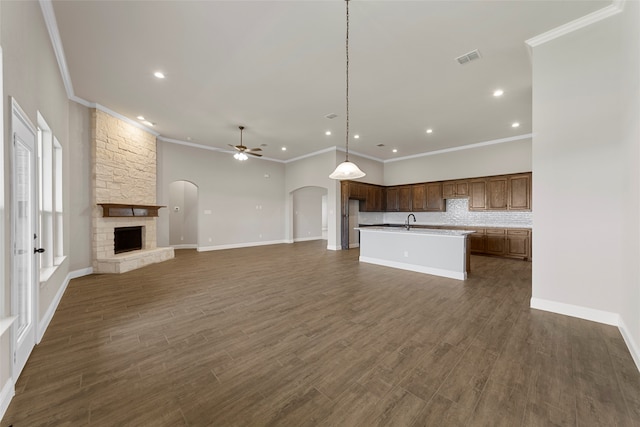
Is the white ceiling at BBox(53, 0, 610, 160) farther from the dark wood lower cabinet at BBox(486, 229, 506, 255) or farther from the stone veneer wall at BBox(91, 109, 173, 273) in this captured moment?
the dark wood lower cabinet at BBox(486, 229, 506, 255)

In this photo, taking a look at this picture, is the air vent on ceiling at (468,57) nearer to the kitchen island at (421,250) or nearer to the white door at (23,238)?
the kitchen island at (421,250)

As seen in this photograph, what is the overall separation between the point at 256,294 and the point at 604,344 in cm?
407

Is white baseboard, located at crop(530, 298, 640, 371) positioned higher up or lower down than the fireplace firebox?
lower down

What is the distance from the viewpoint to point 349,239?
859 cm

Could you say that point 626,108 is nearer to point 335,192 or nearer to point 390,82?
point 390,82

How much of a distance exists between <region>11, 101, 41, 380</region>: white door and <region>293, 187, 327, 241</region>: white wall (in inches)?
339

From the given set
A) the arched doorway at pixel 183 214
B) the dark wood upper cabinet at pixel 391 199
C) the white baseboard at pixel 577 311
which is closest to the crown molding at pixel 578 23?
the white baseboard at pixel 577 311

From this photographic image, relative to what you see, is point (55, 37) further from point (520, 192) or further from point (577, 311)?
point (520, 192)

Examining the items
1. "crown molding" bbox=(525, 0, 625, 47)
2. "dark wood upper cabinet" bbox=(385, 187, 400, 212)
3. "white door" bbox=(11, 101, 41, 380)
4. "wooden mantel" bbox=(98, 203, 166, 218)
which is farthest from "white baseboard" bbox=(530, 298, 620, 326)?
"wooden mantel" bbox=(98, 203, 166, 218)

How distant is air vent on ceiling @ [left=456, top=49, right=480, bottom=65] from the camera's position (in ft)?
11.0

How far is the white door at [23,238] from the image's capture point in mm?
1906

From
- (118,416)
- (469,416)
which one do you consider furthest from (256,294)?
(469,416)

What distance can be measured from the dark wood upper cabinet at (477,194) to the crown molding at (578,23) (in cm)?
493

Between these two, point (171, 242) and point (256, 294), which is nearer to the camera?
point (256, 294)
